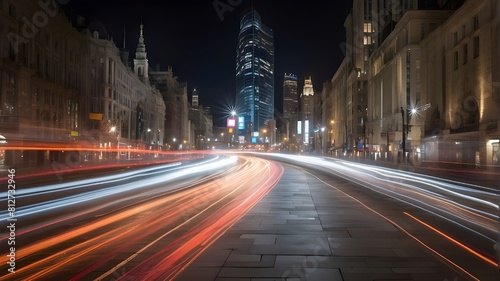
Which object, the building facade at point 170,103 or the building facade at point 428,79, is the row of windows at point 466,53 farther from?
the building facade at point 170,103

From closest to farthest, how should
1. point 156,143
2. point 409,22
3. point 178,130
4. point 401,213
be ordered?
point 401,213 → point 409,22 → point 156,143 → point 178,130

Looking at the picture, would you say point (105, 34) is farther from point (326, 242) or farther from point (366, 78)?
point (326, 242)

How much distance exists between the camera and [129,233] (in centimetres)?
1063

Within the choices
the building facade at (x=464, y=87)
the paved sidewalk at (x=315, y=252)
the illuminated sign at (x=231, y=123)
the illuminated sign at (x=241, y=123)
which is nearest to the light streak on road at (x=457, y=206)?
the paved sidewalk at (x=315, y=252)

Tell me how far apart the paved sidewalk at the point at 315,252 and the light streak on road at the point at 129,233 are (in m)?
0.56

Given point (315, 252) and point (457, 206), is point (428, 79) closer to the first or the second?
point (457, 206)

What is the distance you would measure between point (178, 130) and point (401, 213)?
152 meters

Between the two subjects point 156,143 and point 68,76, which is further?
point 156,143

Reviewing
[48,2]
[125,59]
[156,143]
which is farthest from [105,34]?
[156,143]

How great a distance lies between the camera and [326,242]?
31.5ft

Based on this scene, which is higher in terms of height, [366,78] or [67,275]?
[366,78]

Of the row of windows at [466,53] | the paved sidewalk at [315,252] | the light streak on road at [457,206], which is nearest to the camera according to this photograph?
the paved sidewalk at [315,252]


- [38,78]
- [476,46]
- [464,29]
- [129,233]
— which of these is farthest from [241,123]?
[129,233]

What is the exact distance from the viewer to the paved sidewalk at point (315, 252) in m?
7.01
